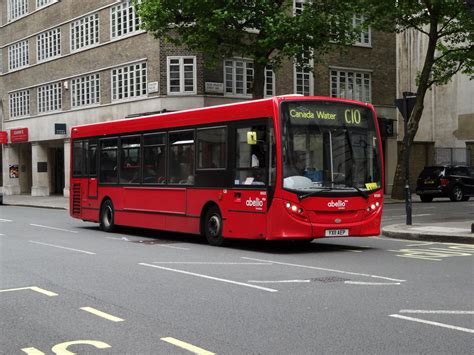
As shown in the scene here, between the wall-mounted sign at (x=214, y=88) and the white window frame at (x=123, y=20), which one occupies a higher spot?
the white window frame at (x=123, y=20)

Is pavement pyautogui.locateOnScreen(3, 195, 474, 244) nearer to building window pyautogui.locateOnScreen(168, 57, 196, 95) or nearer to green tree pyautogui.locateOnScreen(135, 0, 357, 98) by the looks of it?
green tree pyautogui.locateOnScreen(135, 0, 357, 98)

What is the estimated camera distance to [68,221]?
897 inches

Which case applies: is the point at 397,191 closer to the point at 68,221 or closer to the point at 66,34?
the point at 68,221

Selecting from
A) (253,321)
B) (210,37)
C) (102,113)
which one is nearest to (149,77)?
(102,113)

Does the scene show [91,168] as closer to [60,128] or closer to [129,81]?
[129,81]

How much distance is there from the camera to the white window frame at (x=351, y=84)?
1452 inches

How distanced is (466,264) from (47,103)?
120 ft

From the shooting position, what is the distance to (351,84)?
3759 centimetres

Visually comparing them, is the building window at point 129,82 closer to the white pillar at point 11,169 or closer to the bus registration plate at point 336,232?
the white pillar at point 11,169

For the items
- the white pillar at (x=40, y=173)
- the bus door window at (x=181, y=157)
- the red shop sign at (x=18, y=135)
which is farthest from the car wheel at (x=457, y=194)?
the red shop sign at (x=18, y=135)

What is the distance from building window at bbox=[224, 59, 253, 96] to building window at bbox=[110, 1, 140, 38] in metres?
5.41

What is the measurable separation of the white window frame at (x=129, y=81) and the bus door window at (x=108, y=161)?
15.6 metres

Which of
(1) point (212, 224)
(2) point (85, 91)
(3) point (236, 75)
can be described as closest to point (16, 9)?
(2) point (85, 91)

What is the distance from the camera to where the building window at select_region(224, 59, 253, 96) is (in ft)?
108
